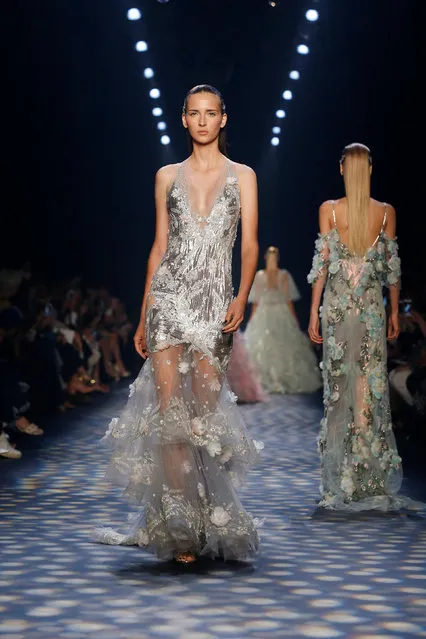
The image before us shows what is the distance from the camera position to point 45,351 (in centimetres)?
1003

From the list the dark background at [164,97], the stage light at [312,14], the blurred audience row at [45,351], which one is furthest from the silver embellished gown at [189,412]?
the stage light at [312,14]

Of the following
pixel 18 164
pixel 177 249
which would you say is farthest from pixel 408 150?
pixel 177 249

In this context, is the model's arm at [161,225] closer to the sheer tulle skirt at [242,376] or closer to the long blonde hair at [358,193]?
the long blonde hair at [358,193]

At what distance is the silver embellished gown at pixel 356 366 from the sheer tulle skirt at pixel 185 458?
1.32 m

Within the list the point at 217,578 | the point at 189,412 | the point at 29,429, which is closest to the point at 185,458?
the point at 189,412

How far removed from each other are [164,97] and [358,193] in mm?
12064

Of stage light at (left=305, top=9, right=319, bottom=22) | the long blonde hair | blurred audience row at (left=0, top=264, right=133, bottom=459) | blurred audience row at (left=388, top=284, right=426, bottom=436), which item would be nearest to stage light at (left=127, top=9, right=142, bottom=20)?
stage light at (left=305, top=9, right=319, bottom=22)

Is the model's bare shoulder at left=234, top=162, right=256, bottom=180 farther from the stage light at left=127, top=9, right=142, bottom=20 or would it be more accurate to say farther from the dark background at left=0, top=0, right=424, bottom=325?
the stage light at left=127, top=9, right=142, bottom=20

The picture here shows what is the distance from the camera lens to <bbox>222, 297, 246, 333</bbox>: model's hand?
4090mm

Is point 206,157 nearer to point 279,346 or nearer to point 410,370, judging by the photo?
point 410,370

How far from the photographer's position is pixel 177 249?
13.8ft

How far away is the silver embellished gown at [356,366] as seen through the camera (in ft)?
17.8

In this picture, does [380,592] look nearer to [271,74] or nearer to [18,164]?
[18,164]

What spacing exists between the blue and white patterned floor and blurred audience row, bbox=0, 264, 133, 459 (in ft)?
6.59
